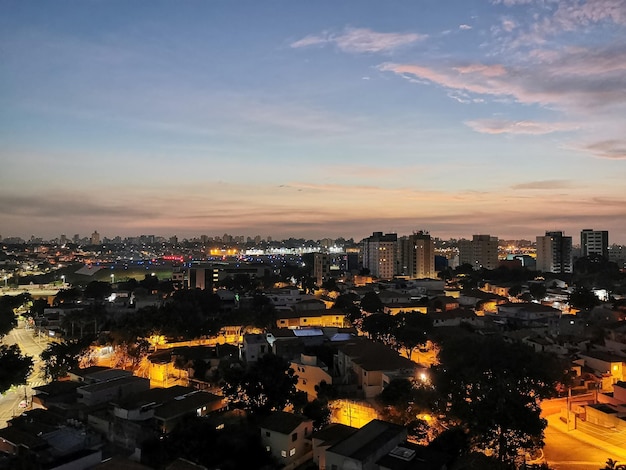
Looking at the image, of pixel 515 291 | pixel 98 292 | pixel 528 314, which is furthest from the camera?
pixel 98 292

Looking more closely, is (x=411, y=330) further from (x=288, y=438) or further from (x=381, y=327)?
(x=288, y=438)

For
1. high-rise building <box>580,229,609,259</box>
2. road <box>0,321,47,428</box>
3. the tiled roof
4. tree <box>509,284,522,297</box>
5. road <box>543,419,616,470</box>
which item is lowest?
road <box>0,321,47,428</box>

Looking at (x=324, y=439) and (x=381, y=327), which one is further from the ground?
(x=381, y=327)

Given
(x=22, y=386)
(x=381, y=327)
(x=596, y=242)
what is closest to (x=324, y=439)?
(x=381, y=327)

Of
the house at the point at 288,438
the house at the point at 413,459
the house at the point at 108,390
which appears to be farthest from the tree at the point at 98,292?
the house at the point at 413,459

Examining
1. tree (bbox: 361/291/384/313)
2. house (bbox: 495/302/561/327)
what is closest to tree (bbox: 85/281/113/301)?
tree (bbox: 361/291/384/313)

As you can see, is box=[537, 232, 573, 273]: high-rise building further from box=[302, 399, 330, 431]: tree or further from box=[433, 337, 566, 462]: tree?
box=[302, 399, 330, 431]: tree

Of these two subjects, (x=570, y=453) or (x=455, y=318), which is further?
(x=455, y=318)
